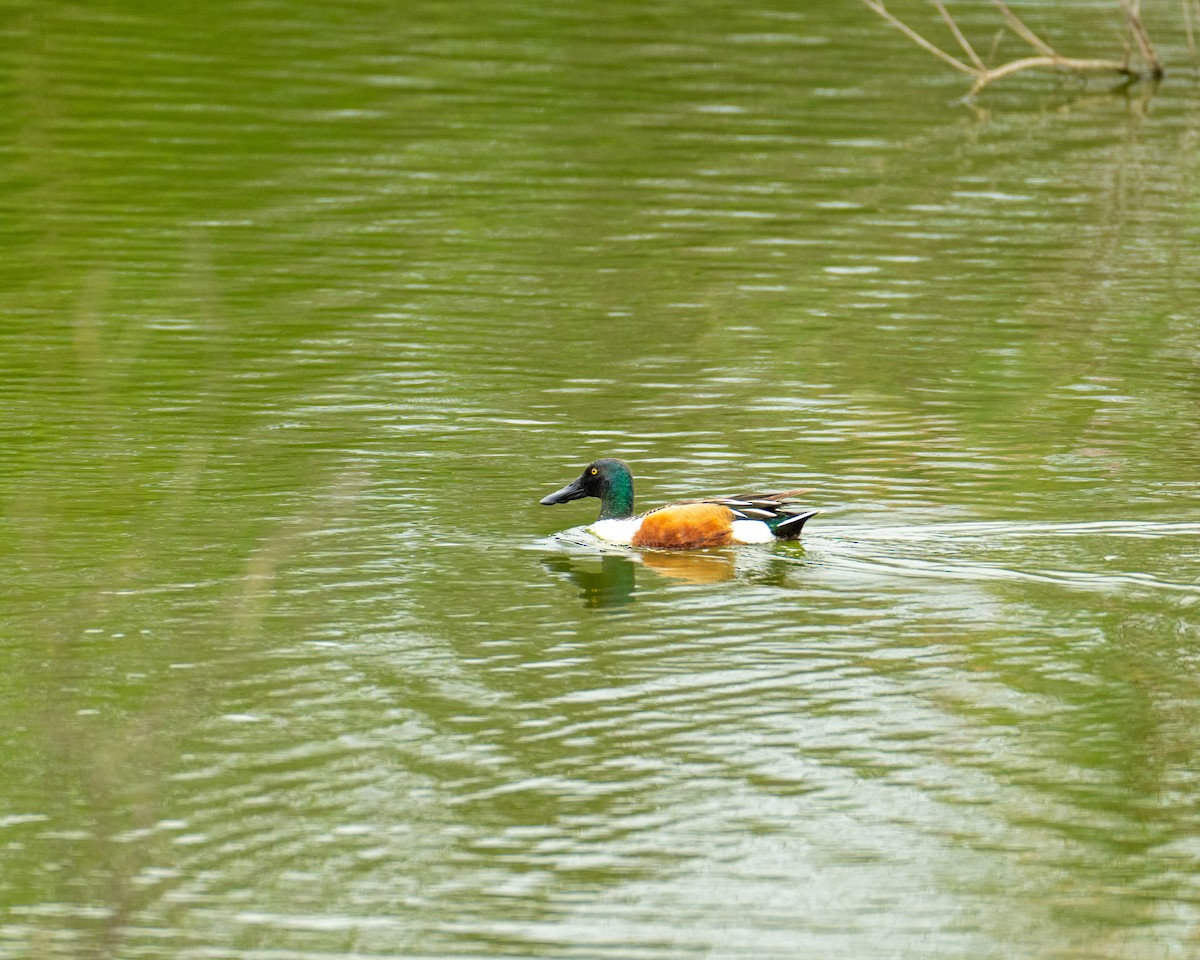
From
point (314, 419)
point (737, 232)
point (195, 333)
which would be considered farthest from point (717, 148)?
point (314, 419)

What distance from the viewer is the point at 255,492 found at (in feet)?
44.0

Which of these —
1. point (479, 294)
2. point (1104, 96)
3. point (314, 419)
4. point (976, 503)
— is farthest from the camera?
point (1104, 96)

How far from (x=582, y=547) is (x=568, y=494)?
0.46 metres

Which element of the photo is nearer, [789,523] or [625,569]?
[789,523]

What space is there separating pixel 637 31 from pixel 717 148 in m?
9.38

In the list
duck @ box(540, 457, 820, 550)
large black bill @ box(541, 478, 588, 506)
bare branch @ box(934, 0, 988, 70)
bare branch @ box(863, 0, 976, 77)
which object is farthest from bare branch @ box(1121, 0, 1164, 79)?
large black bill @ box(541, 478, 588, 506)

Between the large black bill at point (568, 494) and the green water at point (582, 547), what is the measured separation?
20 centimetres

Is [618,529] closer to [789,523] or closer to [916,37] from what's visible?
[789,523]

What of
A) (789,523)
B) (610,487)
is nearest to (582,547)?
(610,487)

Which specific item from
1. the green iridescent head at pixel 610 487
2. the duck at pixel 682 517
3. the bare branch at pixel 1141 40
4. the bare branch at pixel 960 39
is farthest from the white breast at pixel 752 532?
the bare branch at pixel 1141 40

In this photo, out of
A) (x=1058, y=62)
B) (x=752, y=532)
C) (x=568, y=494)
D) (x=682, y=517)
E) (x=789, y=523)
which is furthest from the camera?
(x=1058, y=62)

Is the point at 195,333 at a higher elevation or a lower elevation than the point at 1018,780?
higher

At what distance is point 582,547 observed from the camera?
41.8 feet

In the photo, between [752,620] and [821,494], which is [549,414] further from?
[752,620]
